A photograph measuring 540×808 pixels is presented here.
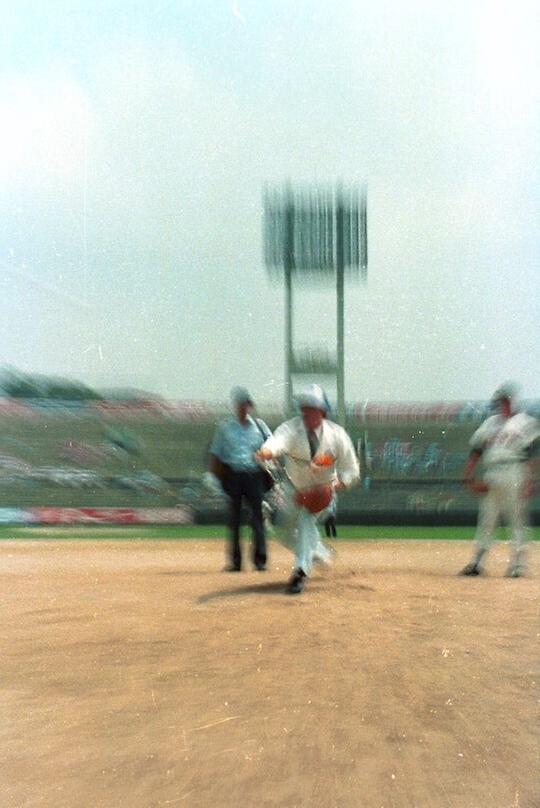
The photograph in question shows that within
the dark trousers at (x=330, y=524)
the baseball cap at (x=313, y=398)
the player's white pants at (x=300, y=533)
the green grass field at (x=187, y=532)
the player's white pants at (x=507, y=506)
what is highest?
the baseball cap at (x=313, y=398)

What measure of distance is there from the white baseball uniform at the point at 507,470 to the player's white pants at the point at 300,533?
2135mm

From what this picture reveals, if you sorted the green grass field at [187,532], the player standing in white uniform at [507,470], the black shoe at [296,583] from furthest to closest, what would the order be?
the green grass field at [187,532] → the player standing in white uniform at [507,470] → the black shoe at [296,583]

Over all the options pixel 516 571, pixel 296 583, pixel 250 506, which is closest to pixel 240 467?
pixel 250 506

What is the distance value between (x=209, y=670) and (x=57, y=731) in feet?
4.50

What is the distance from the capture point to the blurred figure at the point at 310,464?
30.6ft

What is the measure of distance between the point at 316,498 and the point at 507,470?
287 centimetres

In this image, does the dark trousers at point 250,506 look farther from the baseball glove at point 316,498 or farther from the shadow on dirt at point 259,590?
the baseball glove at point 316,498

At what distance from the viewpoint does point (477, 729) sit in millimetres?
5086

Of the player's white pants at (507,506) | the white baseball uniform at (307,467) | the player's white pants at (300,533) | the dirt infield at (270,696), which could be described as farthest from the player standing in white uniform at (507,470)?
the white baseball uniform at (307,467)

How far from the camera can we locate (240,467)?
452 inches

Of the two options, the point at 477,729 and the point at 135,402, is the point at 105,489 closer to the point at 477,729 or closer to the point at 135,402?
the point at 135,402

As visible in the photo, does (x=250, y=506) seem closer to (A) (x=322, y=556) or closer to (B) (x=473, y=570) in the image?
(A) (x=322, y=556)

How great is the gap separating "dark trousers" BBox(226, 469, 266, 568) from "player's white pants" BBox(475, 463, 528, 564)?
2.15 metres

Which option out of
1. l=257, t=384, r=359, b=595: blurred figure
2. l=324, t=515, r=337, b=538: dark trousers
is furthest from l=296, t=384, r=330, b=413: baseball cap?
l=324, t=515, r=337, b=538: dark trousers
